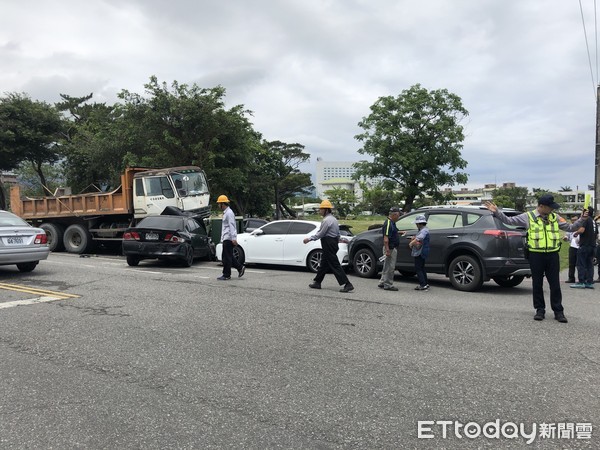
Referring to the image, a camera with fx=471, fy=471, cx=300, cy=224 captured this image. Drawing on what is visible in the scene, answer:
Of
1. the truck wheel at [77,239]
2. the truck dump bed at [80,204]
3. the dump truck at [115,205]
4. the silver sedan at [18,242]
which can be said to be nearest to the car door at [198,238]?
the dump truck at [115,205]

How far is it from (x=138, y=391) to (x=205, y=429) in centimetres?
96

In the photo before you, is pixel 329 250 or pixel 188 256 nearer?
pixel 329 250

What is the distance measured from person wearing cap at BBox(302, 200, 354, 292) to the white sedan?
9.18 feet

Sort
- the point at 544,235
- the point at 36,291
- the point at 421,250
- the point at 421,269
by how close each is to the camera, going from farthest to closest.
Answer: the point at 421,269
the point at 421,250
the point at 36,291
the point at 544,235

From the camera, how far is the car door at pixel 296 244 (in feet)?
40.1

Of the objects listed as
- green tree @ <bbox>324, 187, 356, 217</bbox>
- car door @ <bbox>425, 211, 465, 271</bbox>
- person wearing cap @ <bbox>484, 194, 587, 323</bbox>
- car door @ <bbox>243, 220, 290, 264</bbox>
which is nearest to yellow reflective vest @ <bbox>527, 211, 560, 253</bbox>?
person wearing cap @ <bbox>484, 194, 587, 323</bbox>

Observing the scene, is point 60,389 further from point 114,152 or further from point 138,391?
point 114,152

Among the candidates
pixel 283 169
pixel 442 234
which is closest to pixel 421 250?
pixel 442 234

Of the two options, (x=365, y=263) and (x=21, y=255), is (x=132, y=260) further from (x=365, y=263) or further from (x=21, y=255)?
(x=365, y=263)

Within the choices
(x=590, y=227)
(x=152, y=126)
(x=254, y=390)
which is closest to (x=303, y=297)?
(x=254, y=390)

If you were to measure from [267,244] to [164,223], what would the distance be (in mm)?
2859

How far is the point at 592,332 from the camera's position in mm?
6023

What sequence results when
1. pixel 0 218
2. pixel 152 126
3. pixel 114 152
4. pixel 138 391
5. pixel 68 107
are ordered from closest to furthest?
1. pixel 138 391
2. pixel 0 218
3. pixel 152 126
4. pixel 114 152
5. pixel 68 107

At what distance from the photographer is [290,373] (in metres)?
4.39
